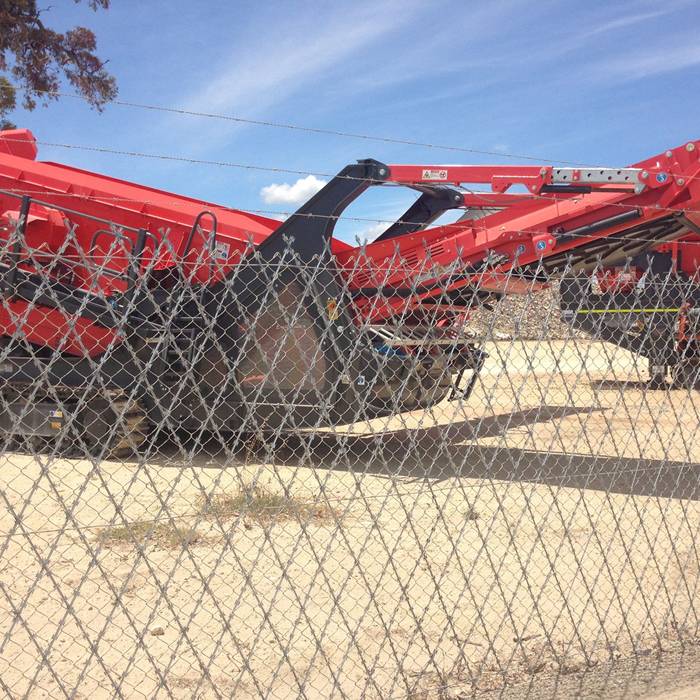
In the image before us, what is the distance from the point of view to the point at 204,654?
12.5 ft

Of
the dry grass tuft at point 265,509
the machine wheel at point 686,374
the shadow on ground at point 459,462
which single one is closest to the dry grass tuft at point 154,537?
the dry grass tuft at point 265,509

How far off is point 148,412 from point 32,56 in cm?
1275

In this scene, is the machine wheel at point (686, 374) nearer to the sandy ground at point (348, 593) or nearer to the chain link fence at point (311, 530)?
the chain link fence at point (311, 530)

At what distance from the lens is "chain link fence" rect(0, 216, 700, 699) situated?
3.57 meters

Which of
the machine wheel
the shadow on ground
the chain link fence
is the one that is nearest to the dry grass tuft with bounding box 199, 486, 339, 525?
the chain link fence

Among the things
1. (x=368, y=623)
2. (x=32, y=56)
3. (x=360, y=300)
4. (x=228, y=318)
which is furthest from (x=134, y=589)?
(x=32, y=56)

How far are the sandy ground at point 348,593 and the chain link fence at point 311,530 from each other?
0.02m

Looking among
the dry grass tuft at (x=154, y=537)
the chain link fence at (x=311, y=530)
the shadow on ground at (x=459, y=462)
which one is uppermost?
the chain link fence at (x=311, y=530)

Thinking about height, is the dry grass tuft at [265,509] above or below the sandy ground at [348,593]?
below

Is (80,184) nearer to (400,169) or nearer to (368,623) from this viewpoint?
(400,169)

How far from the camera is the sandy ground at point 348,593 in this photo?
3512 millimetres

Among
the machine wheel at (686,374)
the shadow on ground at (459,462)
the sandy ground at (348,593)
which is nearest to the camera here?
the sandy ground at (348,593)

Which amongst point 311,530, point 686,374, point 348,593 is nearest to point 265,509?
point 311,530

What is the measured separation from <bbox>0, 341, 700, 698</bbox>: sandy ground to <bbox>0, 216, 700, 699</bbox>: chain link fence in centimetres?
2
